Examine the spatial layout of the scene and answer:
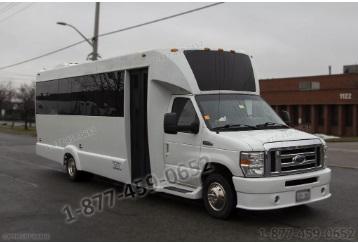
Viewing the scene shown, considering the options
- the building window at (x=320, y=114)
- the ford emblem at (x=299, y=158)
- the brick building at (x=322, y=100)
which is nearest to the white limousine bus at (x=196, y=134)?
the ford emblem at (x=299, y=158)

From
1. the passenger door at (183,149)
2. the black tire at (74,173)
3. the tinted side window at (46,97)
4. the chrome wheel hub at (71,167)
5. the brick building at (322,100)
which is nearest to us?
the passenger door at (183,149)

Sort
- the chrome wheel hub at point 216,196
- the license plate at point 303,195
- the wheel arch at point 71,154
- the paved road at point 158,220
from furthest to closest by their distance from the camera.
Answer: the wheel arch at point 71,154
the chrome wheel hub at point 216,196
the license plate at point 303,195
the paved road at point 158,220

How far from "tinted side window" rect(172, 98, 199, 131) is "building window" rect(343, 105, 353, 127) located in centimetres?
3812

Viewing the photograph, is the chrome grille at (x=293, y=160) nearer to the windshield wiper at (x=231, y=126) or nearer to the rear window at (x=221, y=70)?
the windshield wiper at (x=231, y=126)

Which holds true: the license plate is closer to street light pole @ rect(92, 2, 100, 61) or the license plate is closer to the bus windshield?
the bus windshield

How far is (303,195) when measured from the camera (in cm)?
736

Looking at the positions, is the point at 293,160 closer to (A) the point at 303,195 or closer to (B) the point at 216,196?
(A) the point at 303,195

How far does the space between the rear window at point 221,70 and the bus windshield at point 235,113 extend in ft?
0.72

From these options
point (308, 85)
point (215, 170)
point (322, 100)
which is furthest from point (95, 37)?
point (308, 85)

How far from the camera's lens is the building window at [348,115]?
4338cm

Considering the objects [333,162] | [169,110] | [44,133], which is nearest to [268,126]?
[169,110]

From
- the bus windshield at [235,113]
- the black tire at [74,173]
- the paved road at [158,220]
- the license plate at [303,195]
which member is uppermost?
the bus windshield at [235,113]

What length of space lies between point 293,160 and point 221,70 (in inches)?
88.5

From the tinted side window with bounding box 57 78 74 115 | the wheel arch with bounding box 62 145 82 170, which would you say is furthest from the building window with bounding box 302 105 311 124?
the wheel arch with bounding box 62 145 82 170
